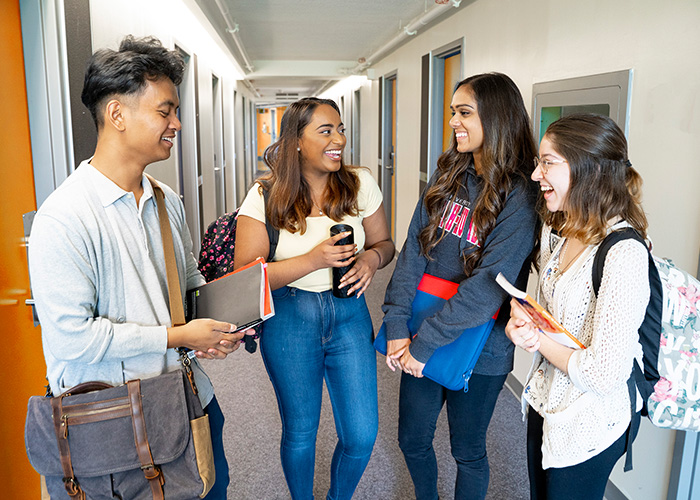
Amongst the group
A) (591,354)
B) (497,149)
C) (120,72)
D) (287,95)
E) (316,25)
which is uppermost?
(287,95)

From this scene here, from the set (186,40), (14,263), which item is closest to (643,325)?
(14,263)

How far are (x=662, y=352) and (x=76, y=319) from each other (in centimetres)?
142

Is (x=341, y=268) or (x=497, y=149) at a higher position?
(x=497, y=149)

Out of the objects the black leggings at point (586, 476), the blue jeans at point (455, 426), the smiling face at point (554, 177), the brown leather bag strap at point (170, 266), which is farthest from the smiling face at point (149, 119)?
the black leggings at point (586, 476)

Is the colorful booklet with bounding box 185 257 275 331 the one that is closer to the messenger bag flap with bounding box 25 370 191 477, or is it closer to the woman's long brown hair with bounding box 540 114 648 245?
the messenger bag flap with bounding box 25 370 191 477

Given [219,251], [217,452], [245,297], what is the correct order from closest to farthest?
[245,297], [217,452], [219,251]

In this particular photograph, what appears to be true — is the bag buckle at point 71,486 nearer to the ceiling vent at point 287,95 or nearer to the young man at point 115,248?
the young man at point 115,248

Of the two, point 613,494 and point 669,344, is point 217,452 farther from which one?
point 613,494

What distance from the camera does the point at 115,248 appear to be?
130 cm

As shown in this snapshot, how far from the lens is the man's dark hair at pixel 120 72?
1.29 m

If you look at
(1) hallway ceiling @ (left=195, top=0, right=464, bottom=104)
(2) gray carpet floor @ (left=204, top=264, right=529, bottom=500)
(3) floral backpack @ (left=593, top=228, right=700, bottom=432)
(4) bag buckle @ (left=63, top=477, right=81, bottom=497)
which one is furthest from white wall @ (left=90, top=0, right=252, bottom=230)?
(3) floral backpack @ (left=593, top=228, right=700, bottom=432)

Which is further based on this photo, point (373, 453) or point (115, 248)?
point (373, 453)

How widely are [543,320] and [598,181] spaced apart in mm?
389

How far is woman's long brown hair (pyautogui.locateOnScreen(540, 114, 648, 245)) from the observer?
1.34m
